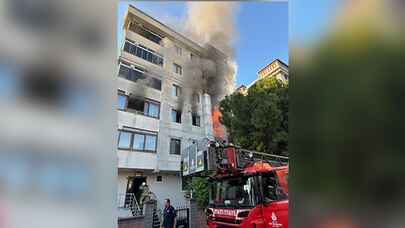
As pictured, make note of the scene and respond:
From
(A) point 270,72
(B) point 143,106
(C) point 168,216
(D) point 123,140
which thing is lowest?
(C) point 168,216

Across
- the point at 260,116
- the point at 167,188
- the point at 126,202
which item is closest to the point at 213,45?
the point at 126,202

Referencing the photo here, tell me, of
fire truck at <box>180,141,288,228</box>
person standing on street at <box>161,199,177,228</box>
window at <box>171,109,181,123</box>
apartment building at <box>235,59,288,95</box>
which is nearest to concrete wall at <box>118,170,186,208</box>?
person standing on street at <box>161,199,177,228</box>

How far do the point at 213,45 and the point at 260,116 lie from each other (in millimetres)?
884

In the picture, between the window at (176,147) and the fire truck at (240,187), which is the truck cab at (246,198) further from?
the window at (176,147)

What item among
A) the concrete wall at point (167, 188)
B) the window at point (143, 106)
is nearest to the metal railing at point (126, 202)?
the concrete wall at point (167, 188)

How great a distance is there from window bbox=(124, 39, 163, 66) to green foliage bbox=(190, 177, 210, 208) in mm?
1287

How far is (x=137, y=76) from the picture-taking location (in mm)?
763

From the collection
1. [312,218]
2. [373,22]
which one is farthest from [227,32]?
[312,218]

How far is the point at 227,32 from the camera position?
729 mm

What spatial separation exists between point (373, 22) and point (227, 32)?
0.39 metres

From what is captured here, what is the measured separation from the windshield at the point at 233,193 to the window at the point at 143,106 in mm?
1359

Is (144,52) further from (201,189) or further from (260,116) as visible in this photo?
(201,189)

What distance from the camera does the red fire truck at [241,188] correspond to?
1967 mm

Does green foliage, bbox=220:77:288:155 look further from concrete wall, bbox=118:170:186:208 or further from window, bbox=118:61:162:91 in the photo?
concrete wall, bbox=118:170:186:208
